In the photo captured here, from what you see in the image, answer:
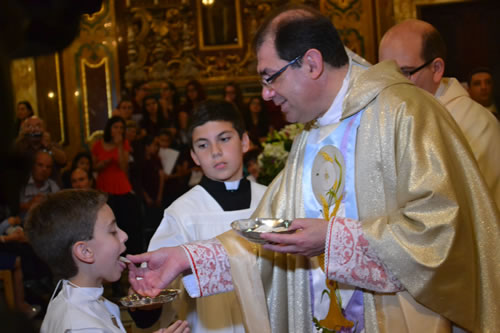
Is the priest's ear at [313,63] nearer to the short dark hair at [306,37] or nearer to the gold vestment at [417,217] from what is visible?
the short dark hair at [306,37]

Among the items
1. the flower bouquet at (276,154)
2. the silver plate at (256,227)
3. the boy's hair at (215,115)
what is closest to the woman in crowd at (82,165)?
the flower bouquet at (276,154)

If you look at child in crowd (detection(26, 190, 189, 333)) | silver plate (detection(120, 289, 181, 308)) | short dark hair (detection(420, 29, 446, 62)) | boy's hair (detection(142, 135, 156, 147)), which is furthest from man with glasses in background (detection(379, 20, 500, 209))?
boy's hair (detection(142, 135, 156, 147))

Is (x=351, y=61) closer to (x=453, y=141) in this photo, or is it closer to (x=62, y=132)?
(x=453, y=141)

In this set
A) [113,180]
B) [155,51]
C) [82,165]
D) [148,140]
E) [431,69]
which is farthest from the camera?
[155,51]

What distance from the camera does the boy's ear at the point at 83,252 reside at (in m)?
2.64

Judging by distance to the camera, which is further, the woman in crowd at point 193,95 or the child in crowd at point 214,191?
the woman in crowd at point 193,95

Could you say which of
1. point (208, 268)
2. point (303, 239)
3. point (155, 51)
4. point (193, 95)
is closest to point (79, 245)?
point (208, 268)

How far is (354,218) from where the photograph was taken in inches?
105

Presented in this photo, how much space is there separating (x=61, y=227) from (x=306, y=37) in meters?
1.30

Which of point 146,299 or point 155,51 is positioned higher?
point 155,51

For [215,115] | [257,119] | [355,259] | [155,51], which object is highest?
[155,51]

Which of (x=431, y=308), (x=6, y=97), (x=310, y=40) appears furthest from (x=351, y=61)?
(x=6, y=97)

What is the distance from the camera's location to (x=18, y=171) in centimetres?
71

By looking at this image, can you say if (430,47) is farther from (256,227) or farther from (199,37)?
(199,37)
